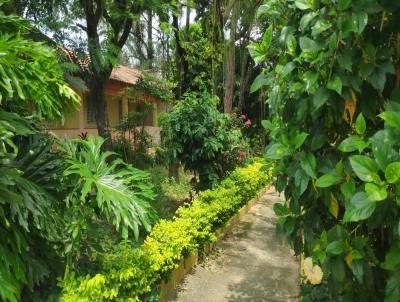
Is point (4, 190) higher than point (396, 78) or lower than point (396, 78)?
lower

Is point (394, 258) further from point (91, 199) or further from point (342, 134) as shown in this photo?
point (91, 199)

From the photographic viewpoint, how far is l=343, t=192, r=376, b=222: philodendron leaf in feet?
3.72

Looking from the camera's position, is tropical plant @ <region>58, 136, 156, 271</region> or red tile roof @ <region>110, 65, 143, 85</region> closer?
tropical plant @ <region>58, 136, 156, 271</region>

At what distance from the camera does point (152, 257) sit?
11.0 feet

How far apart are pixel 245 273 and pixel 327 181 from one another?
3491mm

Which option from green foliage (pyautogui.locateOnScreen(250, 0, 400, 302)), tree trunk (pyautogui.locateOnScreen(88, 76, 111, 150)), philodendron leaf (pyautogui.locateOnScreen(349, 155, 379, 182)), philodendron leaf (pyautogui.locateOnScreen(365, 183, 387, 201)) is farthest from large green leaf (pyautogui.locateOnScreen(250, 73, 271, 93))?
tree trunk (pyautogui.locateOnScreen(88, 76, 111, 150))

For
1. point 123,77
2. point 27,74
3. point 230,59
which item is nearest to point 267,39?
point 27,74

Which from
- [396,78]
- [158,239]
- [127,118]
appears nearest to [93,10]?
[127,118]

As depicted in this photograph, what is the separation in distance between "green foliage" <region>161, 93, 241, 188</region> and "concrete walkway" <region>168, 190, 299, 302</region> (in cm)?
132

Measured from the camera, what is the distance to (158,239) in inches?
152

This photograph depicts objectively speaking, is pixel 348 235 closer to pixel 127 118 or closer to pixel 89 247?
pixel 89 247

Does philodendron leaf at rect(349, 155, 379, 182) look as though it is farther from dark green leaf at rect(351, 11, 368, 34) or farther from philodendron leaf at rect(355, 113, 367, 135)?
dark green leaf at rect(351, 11, 368, 34)

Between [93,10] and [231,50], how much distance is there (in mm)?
3634

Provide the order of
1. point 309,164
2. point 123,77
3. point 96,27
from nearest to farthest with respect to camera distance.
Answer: point 309,164 → point 96,27 → point 123,77
